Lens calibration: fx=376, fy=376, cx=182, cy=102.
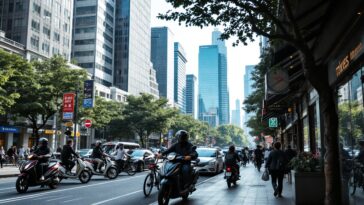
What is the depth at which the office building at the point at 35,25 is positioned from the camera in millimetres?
62188

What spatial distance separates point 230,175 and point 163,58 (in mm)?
150200

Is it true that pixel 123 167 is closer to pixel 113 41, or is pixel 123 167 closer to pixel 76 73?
pixel 76 73

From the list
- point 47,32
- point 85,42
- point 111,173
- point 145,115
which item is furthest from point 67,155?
point 85,42

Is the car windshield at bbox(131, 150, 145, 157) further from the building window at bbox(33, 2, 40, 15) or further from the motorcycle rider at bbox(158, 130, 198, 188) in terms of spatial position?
the building window at bbox(33, 2, 40, 15)

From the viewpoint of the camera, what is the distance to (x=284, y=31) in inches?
258

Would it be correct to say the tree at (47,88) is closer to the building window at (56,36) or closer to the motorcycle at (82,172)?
the motorcycle at (82,172)

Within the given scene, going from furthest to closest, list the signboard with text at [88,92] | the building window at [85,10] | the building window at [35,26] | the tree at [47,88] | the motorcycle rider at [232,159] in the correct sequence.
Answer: the building window at [85,10] → the building window at [35,26] → the tree at [47,88] → the signboard with text at [88,92] → the motorcycle rider at [232,159]

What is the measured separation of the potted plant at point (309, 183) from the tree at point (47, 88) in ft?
104

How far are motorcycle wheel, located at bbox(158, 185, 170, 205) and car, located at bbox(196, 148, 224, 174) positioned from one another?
12045 mm

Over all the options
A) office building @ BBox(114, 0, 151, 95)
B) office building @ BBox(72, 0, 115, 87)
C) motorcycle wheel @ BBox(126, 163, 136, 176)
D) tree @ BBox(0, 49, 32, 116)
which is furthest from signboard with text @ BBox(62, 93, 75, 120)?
office building @ BBox(114, 0, 151, 95)

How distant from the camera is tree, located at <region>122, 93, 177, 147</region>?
61.3 m

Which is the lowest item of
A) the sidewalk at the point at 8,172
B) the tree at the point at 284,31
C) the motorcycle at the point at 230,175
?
the sidewalk at the point at 8,172

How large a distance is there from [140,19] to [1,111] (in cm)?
8861

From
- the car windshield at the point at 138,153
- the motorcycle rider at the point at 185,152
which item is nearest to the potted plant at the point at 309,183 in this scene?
the motorcycle rider at the point at 185,152
